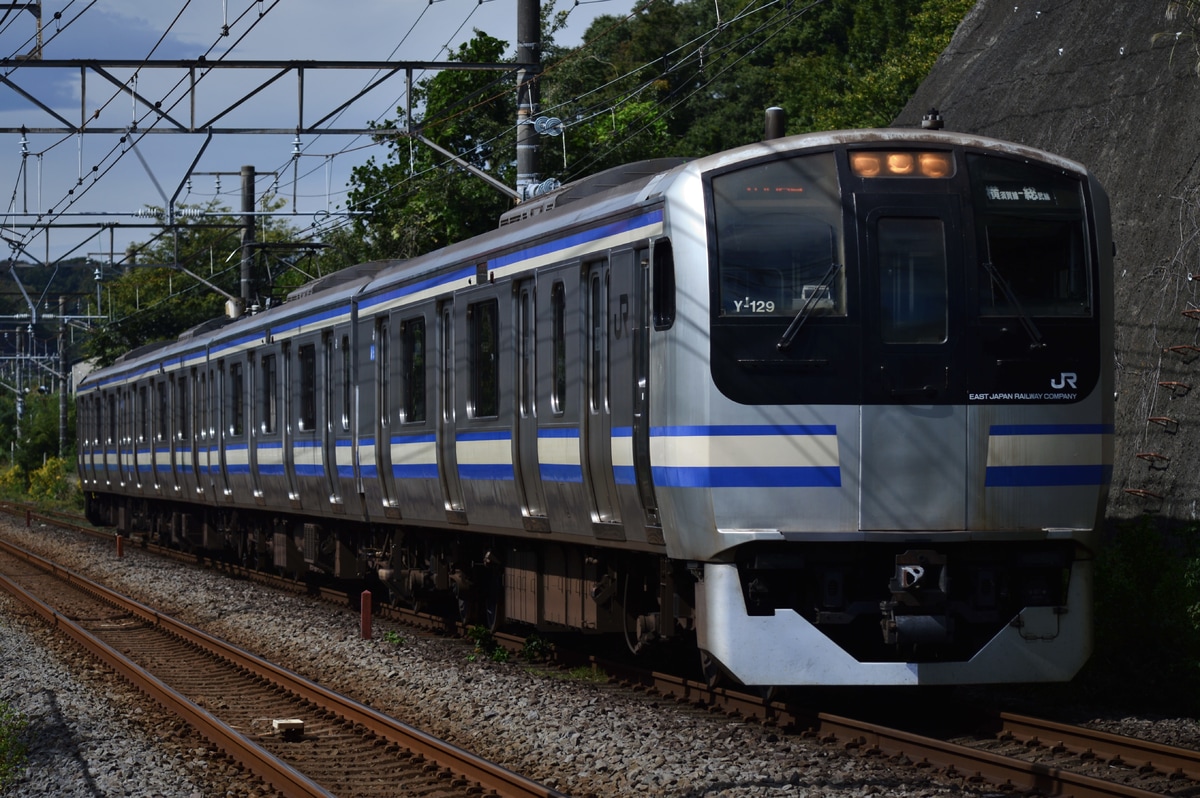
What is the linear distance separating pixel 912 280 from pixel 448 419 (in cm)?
528

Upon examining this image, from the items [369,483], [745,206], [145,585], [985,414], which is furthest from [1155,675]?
[145,585]

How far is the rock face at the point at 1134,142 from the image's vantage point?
14.4 m

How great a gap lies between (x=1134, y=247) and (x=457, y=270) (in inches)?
285

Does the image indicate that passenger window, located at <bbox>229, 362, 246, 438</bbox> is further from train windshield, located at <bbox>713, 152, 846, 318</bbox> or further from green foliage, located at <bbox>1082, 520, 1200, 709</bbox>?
train windshield, located at <bbox>713, 152, 846, 318</bbox>

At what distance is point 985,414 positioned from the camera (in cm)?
865

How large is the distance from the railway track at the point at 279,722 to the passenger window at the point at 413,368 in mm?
2480

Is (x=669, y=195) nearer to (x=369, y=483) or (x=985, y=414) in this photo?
(x=985, y=414)

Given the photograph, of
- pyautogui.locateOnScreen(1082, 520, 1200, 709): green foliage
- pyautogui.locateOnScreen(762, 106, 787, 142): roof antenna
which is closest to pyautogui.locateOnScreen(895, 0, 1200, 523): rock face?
pyautogui.locateOnScreen(1082, 520, 1200, 709): green foliage

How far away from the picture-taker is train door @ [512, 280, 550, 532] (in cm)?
1130

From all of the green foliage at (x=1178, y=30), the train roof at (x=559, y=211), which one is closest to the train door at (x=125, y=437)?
the train roof at (x=559, y=211)

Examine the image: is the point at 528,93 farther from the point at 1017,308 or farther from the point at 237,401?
the point at 1017,308

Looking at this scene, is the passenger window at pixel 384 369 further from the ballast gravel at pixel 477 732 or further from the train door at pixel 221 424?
the train door at pixel 221 424

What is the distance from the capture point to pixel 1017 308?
8.71m

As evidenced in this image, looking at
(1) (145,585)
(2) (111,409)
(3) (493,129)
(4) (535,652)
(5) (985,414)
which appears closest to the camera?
(5) (985,414)
